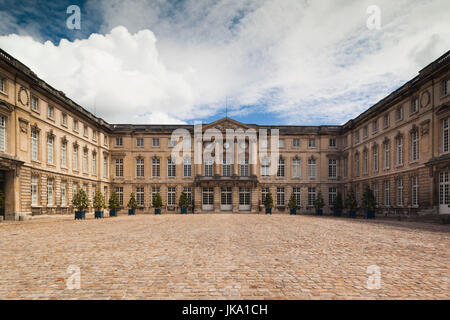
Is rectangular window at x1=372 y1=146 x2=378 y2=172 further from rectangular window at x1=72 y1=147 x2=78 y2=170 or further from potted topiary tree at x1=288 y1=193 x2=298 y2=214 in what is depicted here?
rectangular window at x1=72 y1=147 x2=78 y2=170

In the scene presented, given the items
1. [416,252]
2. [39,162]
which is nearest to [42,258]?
[416,252]

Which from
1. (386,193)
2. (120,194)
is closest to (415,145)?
(386,193)

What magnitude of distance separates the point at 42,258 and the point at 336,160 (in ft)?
136

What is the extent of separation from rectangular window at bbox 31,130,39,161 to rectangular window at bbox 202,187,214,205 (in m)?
21.9

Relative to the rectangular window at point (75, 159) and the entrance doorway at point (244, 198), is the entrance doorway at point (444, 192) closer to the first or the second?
the entrance doorway at point (244, 198)

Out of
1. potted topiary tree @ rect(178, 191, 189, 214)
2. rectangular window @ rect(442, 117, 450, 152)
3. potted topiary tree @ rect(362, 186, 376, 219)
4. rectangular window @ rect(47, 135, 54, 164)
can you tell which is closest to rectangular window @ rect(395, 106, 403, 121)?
rectangular window @ rect(442, 117, 450, 152)

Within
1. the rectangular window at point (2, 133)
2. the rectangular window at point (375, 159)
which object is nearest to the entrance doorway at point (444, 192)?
the rectangular window at point (375, 159)

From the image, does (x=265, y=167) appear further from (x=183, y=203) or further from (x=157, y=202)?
(x=157, y=202)

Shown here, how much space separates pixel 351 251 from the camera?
8.81 meters

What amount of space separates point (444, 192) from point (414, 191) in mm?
3850

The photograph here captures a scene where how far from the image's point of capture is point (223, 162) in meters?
43.0
